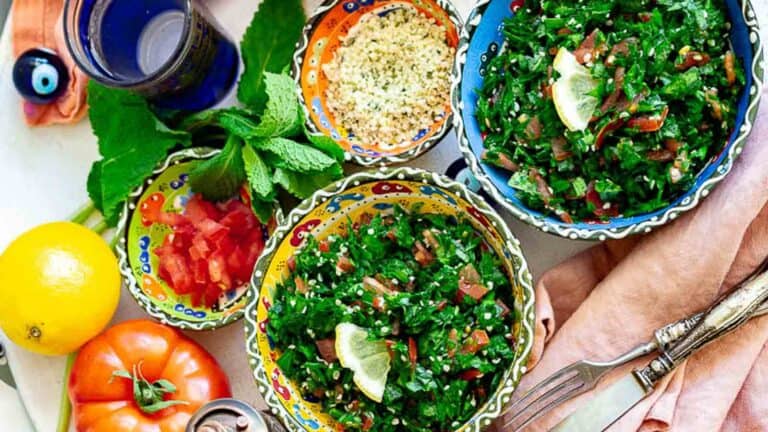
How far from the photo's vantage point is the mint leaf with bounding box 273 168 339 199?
198cm

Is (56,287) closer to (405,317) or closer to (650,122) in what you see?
(405,317)

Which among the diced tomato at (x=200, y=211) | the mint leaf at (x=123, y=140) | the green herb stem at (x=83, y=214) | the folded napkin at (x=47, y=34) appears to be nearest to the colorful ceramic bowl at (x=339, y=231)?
the diced tomato at (x=200, y=211)

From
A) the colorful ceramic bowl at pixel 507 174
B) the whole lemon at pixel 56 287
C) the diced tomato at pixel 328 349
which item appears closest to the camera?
the colorful ceramic bowl at pixel 507 174

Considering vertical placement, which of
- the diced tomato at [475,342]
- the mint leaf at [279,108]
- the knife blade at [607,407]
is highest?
the mint leaf at [279,108]

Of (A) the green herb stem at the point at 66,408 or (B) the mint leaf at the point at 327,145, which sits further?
(A) the green herb stem at the point at 66,408

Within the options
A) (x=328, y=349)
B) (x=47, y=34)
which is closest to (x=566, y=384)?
(x=328, y=349)

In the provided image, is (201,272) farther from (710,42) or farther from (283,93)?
(710,42)

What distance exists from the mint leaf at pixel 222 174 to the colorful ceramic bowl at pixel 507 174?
43cm

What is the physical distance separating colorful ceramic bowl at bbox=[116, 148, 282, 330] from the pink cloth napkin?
2.07 ft

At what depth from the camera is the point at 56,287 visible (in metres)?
1.98

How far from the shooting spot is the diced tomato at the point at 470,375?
6.02ft

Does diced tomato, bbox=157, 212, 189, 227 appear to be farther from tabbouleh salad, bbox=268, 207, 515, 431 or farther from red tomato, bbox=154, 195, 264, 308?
tabbouleh salad, bbox=268, 207, 515, 431

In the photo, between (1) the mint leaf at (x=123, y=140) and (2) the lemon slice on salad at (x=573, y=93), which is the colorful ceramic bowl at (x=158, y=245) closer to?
(1) the mint leaf at (x=123, y=140)

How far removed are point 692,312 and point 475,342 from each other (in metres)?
0.39
